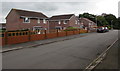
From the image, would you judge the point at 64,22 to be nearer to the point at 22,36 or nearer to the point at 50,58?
the point at 22,36

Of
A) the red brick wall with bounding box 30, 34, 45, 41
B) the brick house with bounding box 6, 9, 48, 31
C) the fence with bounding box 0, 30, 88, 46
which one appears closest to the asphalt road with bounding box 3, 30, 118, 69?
the fence with bounding box 0, 30, 88, 46

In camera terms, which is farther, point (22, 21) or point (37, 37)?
point (22, 21)

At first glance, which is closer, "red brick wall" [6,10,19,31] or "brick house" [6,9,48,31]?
"brick house" [6,9,48,31]

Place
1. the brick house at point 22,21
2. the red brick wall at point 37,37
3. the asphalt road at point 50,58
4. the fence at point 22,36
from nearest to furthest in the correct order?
the asphalt road at point 50,58 → the fence at point 22,36 → the red brick wall at point 37,37 → the brick house at point 22,21

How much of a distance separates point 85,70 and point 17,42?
398 inches

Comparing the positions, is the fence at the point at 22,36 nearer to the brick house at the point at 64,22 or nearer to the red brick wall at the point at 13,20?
the red brick wall at the point at 13,20

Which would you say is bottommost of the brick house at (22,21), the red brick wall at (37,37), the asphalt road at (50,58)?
the asphalt road at (50,58)

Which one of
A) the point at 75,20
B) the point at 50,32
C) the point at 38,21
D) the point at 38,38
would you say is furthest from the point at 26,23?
the point at 75,20

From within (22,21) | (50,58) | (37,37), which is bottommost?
(50,58)

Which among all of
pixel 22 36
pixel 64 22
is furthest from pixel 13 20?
pixel 22 36

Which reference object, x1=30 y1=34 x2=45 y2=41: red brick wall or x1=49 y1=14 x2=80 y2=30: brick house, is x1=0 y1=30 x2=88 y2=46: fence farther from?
x1=49 y1=14 x2=80 y2=30: brick house

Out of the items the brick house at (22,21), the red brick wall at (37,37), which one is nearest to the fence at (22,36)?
the red brick wall at (37,37)

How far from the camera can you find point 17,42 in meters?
13.1

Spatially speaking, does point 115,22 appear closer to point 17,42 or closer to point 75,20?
point 75,20
